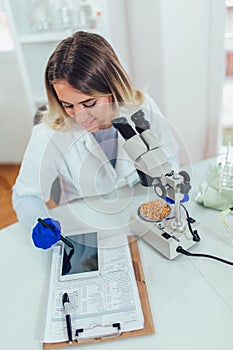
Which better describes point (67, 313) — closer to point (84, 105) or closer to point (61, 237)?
point (61, 237)

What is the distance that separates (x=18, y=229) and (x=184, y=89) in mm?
1413

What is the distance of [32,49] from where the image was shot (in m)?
2.11

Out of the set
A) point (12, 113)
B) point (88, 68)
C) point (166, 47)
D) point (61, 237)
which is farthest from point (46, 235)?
point (12, 113)

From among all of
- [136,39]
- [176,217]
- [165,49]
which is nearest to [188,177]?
[176,217]

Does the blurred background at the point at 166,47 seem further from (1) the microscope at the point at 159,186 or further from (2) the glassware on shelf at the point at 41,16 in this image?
(1) the microscope at the point at 159,186

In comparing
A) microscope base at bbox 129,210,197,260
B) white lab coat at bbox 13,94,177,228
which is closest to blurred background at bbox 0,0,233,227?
white lab coat at bbox 13,94,177,228

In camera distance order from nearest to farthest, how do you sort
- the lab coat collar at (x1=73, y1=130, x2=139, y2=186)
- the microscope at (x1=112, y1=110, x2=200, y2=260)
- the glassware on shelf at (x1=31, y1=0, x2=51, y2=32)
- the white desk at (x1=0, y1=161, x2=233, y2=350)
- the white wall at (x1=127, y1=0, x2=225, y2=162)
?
the white desk at (x1=0, y1=161, x2=233, y2=350) → the microscope at (x1=112, y1=110, x2=200, y2=260) → the lab coat collar at (x1=73, y1=130, x2=139, y2=186) → the white wall at (x1=127, y1=0, x2=225, y2=162) → the glassware on shelf at (x1=31, y1=0, x2=51, y2=32)

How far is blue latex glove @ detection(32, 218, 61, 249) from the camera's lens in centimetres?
82

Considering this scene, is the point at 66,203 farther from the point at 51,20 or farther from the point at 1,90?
the point at 1,90

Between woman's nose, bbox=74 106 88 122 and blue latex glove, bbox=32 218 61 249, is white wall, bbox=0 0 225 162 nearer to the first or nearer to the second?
woman's nose, bbox=74 106 88 122

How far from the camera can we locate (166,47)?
1.86 meters

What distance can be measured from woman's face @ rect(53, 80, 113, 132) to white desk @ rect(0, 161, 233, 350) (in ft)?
0.73

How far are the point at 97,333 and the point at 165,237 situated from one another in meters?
0.28

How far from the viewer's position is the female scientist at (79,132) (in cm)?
83
